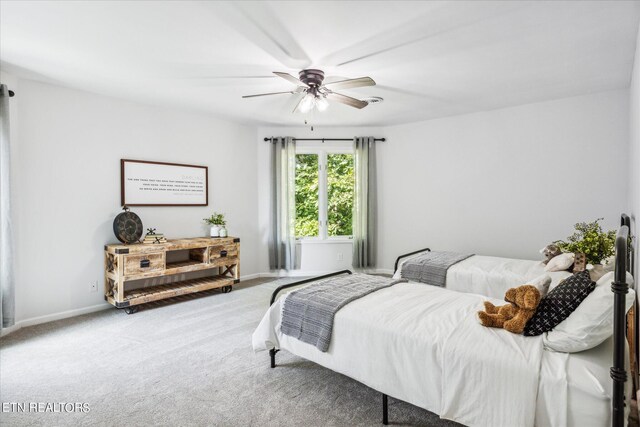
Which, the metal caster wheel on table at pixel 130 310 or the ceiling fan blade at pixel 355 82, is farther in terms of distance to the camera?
the metal caster wheel on table at pixel 130 310

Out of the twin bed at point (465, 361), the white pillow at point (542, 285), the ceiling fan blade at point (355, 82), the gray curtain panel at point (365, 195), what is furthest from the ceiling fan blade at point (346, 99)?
the white pillow at point (542, 285)

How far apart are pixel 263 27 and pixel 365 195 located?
11.7ft

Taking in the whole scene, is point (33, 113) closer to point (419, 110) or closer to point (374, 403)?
point (374, 403)

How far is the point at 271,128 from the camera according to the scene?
225 inches

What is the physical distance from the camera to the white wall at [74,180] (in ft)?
11.4

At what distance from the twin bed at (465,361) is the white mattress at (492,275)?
0.99 meters

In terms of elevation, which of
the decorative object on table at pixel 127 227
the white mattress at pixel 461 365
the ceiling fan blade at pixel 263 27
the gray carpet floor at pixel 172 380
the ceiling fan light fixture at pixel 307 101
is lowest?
the gray carpet floor at pixel 172 380

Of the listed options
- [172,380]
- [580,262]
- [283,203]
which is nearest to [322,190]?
[283,203]

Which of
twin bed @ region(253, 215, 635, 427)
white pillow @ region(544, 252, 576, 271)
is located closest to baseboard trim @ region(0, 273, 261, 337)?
twin bed @ region(253, 215, 635, 427)

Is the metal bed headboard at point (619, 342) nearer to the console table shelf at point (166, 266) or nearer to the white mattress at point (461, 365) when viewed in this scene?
the white mattress at point (461, 365)

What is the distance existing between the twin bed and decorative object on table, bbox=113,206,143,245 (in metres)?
2.43

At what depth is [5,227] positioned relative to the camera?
3.10 meters

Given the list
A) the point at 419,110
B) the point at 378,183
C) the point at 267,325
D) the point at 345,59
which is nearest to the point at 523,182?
the point at 419,110

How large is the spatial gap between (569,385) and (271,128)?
517cm
